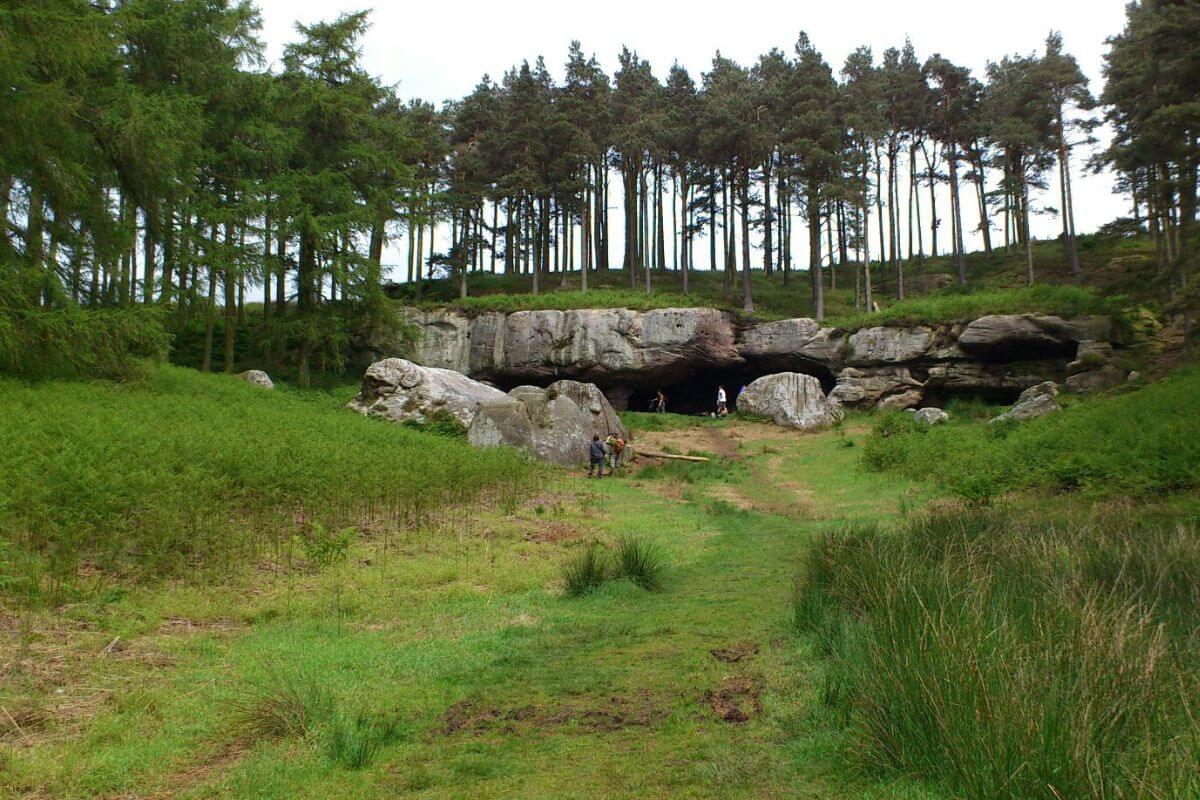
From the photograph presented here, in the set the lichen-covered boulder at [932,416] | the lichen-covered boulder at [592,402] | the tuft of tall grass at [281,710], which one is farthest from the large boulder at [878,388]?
the tuft of tall grass at [281,710]

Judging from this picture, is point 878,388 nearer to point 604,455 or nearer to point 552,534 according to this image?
point 604,455

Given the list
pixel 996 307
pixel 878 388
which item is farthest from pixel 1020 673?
pixel 996 307

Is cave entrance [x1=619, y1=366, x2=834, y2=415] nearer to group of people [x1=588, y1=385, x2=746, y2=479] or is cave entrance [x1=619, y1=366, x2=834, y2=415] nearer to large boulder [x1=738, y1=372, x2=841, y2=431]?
large boulder [x1=738, y1=372, x2=841, y2=431]

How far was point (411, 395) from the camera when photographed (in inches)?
943

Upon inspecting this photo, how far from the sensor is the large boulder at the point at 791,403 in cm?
2712

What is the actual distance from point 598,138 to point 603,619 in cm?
3885

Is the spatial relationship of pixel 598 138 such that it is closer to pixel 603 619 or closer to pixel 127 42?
pixel 127 42

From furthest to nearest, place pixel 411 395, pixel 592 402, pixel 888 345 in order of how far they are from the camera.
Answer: pixel 888 345
pixel 411 395
pixel 592 402

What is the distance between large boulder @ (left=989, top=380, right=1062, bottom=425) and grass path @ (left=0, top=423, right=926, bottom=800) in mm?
14007

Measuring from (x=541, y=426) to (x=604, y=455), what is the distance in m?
3.02

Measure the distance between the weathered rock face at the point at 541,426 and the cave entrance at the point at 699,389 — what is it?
1125cm

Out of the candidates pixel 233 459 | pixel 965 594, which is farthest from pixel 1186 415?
pixel 233 459

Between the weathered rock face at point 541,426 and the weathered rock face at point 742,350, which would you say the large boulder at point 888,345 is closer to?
the weathered rock face at point 742,350

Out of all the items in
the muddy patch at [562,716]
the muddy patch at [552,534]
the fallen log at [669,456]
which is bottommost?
the muddy patch at [562,716]
